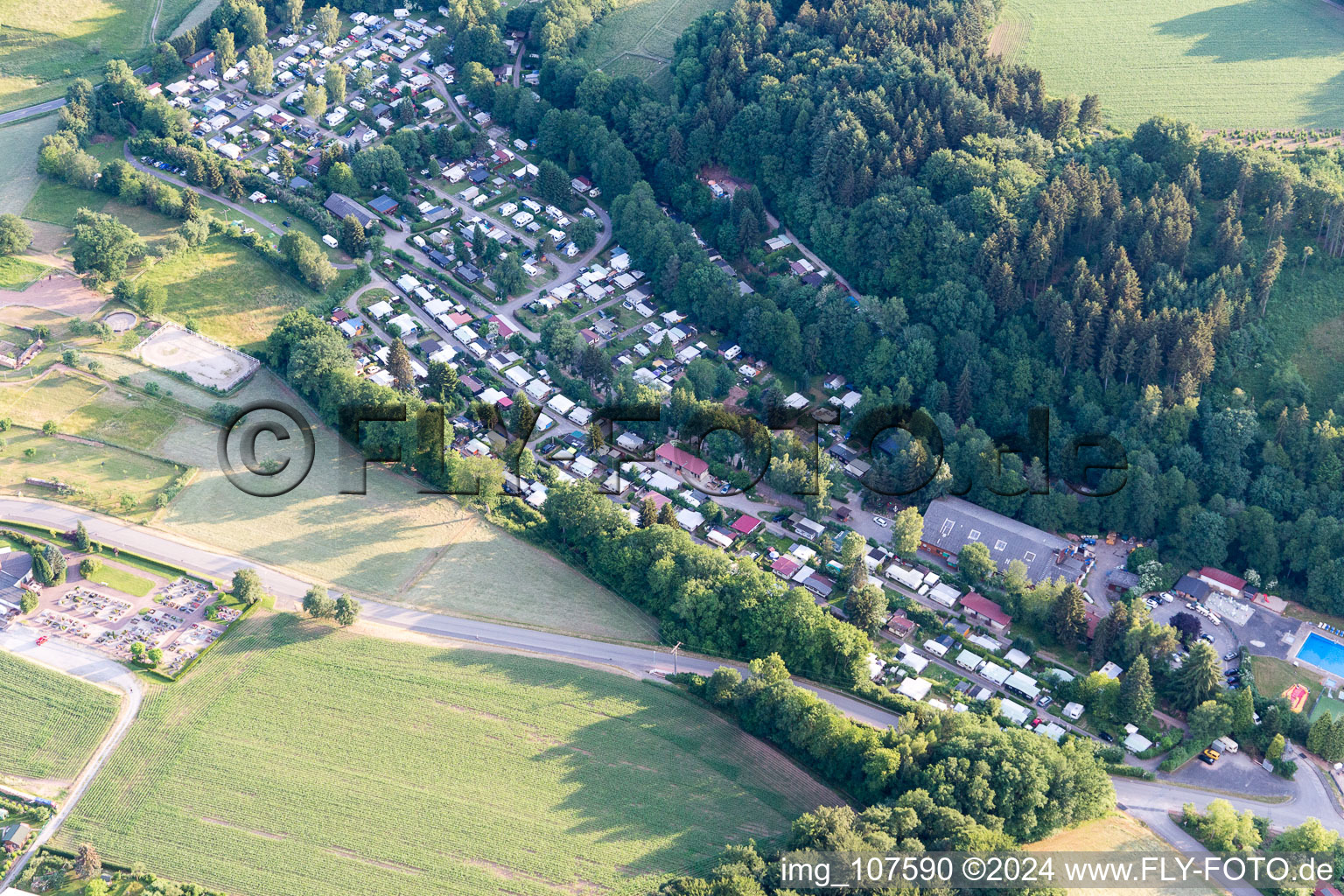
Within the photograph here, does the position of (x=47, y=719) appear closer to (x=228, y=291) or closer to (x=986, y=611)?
(x=228, y=291)

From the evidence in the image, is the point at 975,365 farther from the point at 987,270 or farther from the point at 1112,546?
the point at 1112,546

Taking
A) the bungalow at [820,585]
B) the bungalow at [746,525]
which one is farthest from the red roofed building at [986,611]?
the bungalow at [746,525]

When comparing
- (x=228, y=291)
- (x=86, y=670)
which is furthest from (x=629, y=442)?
(x=86, y=670)

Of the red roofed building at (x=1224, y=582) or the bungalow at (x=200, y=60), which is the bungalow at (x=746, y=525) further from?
the bungalow at (x=200, y=60)

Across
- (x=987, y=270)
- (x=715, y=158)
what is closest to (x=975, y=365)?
(x=987, y=270)

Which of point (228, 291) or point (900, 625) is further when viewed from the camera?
point (228, 291)
